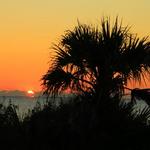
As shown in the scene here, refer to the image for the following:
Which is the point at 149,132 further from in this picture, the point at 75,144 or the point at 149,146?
the point at 75,144

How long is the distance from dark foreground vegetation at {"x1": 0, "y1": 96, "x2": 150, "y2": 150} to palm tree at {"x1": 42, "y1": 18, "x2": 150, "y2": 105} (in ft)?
4.18

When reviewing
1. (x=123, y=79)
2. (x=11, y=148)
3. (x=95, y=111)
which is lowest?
(x=11, y=148)

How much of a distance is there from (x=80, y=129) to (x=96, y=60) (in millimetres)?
2858

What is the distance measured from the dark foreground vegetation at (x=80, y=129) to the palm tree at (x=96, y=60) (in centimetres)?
127

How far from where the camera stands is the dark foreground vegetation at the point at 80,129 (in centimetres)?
1158

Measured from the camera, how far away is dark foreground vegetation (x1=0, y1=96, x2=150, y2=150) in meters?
11.6

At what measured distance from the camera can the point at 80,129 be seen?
37.7 feet

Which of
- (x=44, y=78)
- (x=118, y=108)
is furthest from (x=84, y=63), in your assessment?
(x=118, y=108)

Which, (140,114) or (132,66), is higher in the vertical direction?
(132,66)

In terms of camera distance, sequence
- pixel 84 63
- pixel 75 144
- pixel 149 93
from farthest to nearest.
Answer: pixel 84 63 → pixel 149 93 → pixel 75 144

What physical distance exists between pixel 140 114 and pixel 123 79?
5.19 feet

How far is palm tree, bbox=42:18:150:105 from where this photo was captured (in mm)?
13656

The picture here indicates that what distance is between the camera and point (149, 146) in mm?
11953

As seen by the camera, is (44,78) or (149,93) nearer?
(149,93)
